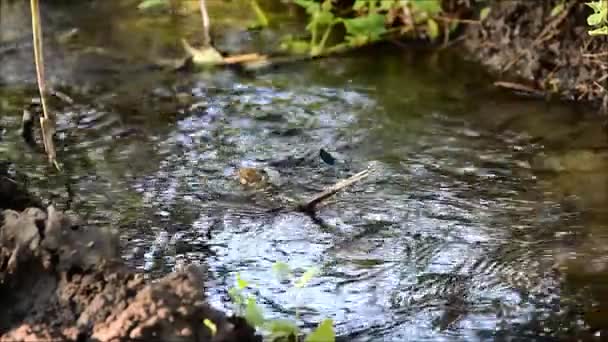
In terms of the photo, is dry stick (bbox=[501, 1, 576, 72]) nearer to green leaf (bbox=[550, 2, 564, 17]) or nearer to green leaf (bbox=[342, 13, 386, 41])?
green leaf (bbox=[550, 2, 564, 17])

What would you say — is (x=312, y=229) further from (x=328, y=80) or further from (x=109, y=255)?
(x=328, y=80)

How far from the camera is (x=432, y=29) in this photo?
15.1 feet

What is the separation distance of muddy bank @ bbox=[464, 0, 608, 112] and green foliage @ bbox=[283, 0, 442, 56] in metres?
0.27

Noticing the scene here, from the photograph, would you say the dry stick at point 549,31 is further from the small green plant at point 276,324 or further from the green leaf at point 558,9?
the small green plant at point 276,324

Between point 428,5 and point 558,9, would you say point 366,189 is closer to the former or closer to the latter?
point 558,9

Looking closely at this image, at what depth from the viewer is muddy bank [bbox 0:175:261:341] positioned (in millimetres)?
1805

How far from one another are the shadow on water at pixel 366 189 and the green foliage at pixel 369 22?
0.64 feet

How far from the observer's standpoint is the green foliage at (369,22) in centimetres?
452

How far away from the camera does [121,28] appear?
500 centimetres

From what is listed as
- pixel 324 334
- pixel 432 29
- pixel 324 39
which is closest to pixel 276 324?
pixel 324 334

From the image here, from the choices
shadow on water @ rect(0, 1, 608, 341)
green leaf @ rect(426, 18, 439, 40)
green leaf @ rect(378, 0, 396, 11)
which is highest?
green leaf @ rect(378, 0, 396, 11)

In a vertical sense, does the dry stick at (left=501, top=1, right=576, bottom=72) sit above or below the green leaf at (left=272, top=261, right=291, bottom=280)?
above

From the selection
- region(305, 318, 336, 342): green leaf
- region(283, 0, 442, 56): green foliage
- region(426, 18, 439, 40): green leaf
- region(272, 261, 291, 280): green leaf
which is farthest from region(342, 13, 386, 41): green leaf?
region(305, 318, 336, 342): green leaf

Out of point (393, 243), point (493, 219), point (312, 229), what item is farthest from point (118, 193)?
point (493, 219)
